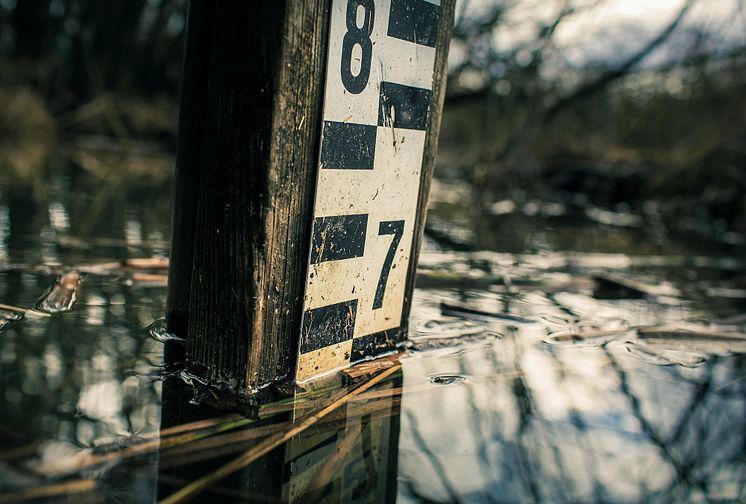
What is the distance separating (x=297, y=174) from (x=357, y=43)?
42 cm

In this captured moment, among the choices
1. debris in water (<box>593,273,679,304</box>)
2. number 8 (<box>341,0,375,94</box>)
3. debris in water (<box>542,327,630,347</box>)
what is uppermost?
number 8 (<box>341,0,375,94</box>)

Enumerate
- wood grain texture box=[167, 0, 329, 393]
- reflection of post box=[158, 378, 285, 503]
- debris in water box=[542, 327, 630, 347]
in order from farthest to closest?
1. debris in water box=[542, 327, 630, 347]
2. wood grain texture box=[167, 0, 329, 393]
3. reflection of post box=[158, 378, 285, 503]

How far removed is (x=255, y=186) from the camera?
182cm

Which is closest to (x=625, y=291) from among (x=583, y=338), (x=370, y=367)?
(x=583, y=338)

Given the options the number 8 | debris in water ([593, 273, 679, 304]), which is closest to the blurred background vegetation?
debris in water ([593, 273, 679, 304])

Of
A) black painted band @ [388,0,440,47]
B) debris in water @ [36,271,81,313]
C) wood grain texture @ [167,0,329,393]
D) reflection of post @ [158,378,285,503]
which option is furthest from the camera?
debris in water @ [36,271,81,313]

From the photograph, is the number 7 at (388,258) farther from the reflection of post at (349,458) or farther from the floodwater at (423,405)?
the reflection of post at (349,458)

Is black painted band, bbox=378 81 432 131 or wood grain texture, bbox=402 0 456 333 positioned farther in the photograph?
wood grain texture, bbox=402 0 456 333

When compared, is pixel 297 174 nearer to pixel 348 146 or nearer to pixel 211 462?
pixel 348 146

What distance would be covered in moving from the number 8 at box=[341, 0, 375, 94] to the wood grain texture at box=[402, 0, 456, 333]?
36 cm

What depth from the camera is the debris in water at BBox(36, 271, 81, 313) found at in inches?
105

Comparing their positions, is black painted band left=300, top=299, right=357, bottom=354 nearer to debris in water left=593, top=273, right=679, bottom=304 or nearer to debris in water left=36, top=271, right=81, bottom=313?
debris in water left=36, top=271, right=81, bottom=313

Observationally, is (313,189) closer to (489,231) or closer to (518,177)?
(489,231)

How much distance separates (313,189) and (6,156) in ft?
30.4
